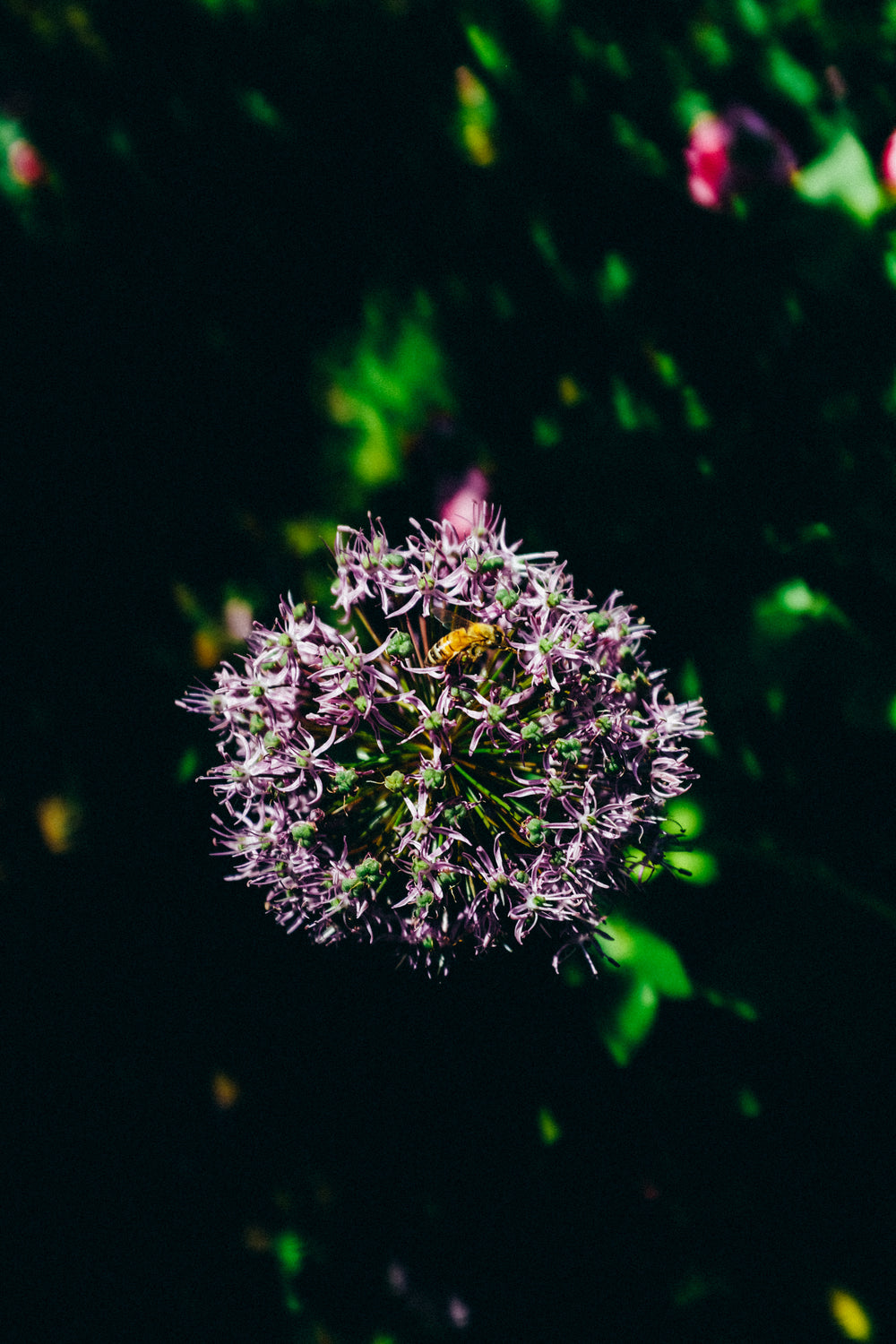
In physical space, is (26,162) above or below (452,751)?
above

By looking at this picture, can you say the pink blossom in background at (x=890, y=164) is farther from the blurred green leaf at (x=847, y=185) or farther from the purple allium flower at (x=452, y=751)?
the purple allium flower at (x=452, y=751)

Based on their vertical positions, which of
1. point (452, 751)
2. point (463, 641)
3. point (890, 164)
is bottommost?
point (452, 751)

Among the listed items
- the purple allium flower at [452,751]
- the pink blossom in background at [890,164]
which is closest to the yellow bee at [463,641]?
the purple allium flower at [452,751]

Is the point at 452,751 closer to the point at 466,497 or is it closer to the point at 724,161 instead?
the point at 466,497

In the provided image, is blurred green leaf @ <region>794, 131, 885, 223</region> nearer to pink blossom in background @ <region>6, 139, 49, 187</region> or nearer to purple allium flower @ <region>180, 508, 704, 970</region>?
purple allium flower @ <region>180, 508, 704, 970</region>

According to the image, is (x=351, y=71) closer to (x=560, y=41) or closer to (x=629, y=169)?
(x=560, y=41)

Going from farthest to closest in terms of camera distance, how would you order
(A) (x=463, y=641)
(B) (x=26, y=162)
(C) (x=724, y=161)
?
(C) (x=724, y=161), (B) (x=26, y=162), (A) (x=463, y=641)

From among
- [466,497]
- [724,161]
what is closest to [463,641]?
[466,497]
